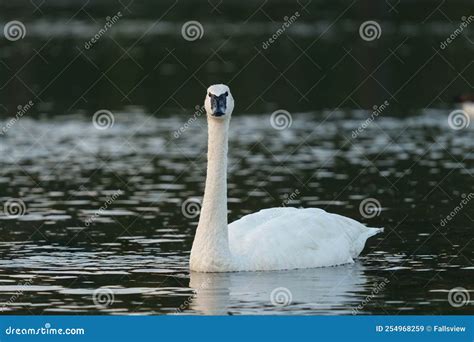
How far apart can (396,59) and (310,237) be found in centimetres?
3603

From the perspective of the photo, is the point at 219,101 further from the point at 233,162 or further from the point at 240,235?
the point at 233,162

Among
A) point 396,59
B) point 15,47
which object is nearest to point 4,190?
point 396,59

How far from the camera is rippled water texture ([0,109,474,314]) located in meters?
18.0

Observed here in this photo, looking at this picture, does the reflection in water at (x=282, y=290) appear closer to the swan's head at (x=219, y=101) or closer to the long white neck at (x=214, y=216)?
the long white neck at (x=214, y=216)

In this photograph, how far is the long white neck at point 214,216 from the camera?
19328 millimetres

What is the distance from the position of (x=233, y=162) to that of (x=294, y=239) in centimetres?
1157

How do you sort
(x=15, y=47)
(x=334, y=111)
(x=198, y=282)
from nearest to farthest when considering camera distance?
(x=198, y=282), (x=334, y=111), (x=15, y=47)

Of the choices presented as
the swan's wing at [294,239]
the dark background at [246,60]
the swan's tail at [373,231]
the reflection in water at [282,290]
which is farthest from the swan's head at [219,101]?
the dark background at [246,60]

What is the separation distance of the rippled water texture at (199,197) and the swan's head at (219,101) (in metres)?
2.11

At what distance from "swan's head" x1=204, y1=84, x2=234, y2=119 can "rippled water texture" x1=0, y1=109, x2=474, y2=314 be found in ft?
6.91

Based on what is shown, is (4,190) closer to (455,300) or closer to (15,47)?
(455,300)

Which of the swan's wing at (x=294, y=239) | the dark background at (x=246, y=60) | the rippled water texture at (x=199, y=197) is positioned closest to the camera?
the rippled water texture at (x=199, y=197)

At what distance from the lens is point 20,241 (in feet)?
73.3

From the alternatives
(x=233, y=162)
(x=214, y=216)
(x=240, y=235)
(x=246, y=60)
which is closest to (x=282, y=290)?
(x=214, y=216)
